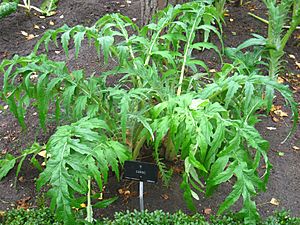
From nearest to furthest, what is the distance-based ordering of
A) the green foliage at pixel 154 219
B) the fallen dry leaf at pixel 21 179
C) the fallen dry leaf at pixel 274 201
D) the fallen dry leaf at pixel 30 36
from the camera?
the green foliage at pixel 154 219 → the fallen dry leaf at pixel 274 201 → the fallen dry leaf at pixel 21 179 → the fallen dry leaf at pixel 30 36

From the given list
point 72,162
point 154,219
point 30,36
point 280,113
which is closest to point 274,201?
point 154,219

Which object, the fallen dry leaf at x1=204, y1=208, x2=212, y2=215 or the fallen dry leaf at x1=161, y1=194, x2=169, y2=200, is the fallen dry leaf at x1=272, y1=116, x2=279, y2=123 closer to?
the fallen dry leaf at x1=204, y1=208, x2=212, y2=215

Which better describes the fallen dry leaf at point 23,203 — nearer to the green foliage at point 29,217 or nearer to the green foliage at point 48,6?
the green foliage at point 29,217

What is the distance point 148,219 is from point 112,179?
539 mm

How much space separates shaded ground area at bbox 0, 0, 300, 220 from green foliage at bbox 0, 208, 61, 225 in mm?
197

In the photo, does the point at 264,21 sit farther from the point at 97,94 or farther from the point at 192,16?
the point at 97,94

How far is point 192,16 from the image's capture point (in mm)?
3170

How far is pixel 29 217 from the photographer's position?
2855 mm

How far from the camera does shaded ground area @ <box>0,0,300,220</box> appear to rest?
10.2 feet

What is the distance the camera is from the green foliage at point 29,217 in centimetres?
282

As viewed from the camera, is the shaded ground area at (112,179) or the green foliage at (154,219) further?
the shaded ground area at (112,179)

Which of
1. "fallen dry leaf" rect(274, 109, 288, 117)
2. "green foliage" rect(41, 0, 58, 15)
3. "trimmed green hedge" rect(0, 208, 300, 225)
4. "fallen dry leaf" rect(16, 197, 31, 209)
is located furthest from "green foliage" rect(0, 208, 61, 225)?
"green foliage" rect(41, 0, 58, 15)

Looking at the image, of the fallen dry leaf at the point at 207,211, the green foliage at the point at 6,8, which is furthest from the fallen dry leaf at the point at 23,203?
the green foliage at the point at 6,8

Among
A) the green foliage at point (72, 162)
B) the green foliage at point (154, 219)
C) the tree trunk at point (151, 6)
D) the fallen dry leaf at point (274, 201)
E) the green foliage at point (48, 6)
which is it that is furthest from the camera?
the green foliage at point (48, 6)
